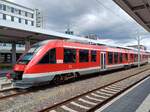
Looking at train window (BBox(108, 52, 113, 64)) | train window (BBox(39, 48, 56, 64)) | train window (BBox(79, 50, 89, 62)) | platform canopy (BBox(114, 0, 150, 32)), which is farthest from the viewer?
train window (BBox(108, 52, 113, 64))

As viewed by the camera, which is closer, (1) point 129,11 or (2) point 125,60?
(1) point 129,11

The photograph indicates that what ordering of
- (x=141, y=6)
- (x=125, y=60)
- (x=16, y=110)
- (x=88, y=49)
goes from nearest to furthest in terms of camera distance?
(x=16, y=110) < (x=141, y=6) < (x=88, y=49) < (x=125, y=60)

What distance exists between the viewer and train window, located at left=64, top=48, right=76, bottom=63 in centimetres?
1449

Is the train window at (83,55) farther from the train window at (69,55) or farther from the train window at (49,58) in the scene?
the train window at (49,58)

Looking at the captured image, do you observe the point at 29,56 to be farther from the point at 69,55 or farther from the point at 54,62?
the point at 69,55

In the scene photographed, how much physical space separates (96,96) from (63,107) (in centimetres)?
266

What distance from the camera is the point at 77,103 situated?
9.03 metres

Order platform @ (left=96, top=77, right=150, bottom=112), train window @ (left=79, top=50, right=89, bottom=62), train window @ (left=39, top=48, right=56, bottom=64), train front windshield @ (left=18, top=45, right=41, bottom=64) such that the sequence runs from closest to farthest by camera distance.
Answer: platform @ (left=96, top=77, right=150, bottom=112) → train front windshield @ (left=18, top=45, right=41, bottom=64) → train window @ (left=39, top=48, right=56, bottom=64) → train window @ (left=79, top=50, right=89, bottom=62)

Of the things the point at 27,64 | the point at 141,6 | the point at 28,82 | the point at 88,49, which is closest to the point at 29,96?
the point at 28,82

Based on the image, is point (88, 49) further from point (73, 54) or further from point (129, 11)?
point (129, 11)

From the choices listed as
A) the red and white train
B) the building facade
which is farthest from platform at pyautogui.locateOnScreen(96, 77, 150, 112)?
the building facade

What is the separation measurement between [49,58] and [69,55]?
2.27m

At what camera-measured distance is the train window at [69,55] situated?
14488mm

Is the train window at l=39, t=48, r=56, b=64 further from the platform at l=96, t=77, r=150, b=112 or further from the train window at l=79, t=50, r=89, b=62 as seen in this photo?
the platform at l=96, t=77, r=150, b=112
